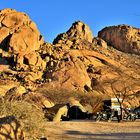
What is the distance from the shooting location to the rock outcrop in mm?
102938

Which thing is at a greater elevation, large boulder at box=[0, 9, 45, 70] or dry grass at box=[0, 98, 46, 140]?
large boulder at box=[0, 9, 45, 70]

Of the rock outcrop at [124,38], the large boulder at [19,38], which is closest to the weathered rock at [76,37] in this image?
the large boulder at [19,38]

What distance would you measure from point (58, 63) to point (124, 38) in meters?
36.6

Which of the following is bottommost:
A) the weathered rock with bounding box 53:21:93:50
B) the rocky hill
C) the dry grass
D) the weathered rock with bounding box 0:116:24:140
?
the weathered rock with bounding box 0:116:24:140

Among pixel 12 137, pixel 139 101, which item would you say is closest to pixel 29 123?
pixel 12 137

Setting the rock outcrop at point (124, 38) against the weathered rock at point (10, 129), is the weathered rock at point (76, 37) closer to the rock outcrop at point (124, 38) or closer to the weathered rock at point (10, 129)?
the rock outcrop at point (124, 38)

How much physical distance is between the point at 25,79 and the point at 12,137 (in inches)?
2126

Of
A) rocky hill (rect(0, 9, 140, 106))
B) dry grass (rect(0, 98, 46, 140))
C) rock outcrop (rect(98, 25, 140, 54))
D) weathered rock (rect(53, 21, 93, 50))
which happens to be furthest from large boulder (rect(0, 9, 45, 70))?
dry grass (rect(0, 98, 46, 140))

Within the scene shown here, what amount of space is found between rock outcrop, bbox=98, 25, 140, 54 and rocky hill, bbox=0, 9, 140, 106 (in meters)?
12.8

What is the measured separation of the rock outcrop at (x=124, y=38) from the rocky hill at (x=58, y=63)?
505 inches

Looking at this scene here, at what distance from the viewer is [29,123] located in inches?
713

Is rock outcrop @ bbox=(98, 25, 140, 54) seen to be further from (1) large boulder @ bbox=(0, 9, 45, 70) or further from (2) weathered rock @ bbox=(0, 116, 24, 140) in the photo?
(2) weathered rock @ bbox=(0, 116, 24, 140)

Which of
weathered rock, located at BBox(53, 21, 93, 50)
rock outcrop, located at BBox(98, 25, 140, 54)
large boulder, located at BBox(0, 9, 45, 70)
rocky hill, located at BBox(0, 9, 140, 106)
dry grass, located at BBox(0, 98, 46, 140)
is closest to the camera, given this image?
dry grass, located at BBox(0, 98, 46, 140)

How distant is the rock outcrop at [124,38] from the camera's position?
338 feet
